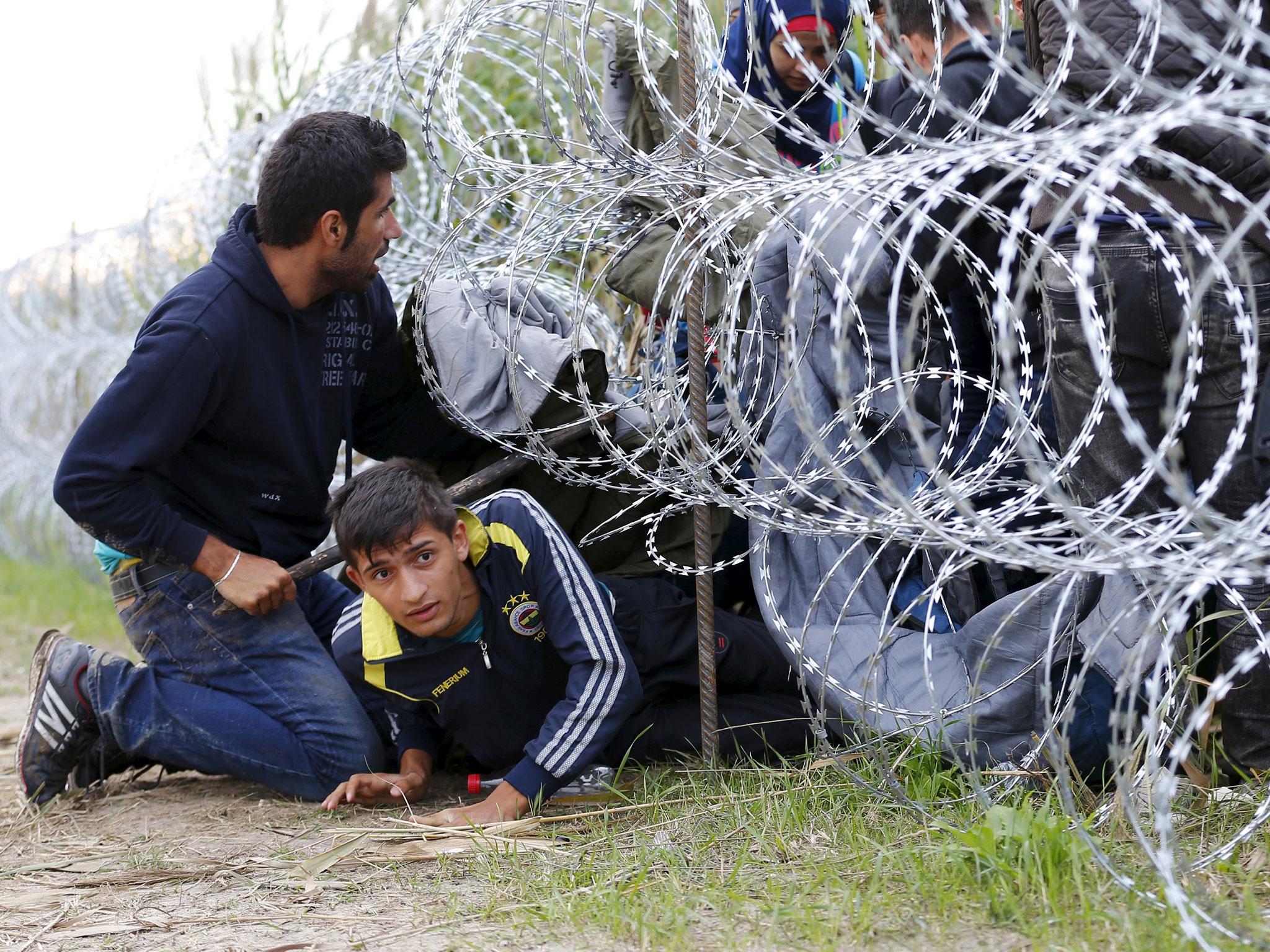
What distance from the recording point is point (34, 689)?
3.85 meters

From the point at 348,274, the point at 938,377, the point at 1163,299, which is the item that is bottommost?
the point at 938,377

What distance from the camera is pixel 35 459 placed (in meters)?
8.50

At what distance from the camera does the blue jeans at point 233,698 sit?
12.0 feet

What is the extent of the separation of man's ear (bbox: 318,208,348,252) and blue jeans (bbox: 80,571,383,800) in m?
1.04

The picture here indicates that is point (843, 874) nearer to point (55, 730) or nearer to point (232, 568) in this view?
point (232, 568)

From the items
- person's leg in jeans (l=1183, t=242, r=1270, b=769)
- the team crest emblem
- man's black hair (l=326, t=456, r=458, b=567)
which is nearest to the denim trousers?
person's leg in jeans (l=1183, t=242, r=1270, b=769)

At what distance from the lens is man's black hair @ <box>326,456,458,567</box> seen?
3.09 meters

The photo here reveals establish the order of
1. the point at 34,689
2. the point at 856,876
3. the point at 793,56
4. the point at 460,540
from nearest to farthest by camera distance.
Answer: the point at 856,876, the point at 460,540, the point at 34,689, the point at 793,56

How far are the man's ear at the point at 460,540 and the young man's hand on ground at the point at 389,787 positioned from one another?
66 cm

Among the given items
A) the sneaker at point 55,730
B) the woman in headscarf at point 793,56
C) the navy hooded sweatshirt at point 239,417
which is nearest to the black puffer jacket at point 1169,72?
the woman in headscarf at point 793,56

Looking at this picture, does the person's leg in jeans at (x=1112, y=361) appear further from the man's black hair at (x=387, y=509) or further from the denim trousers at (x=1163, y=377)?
the man's black hair at (x=387, y=509)

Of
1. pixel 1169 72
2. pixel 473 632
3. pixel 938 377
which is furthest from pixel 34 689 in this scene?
pixel 1169 72

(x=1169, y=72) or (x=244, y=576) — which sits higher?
(x=1169, y=72)

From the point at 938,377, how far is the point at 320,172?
5.80 ft
